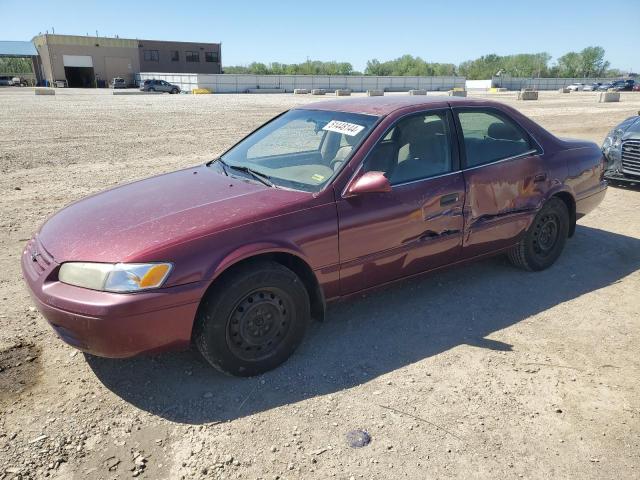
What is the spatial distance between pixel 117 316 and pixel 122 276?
0.21 m

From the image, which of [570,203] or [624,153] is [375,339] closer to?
[570,203]

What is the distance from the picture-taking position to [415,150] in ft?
12.4

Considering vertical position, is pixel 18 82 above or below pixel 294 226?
above

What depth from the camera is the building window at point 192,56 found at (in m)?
79.4

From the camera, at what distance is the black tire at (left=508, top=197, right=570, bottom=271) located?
454 cm

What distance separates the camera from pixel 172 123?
1784 cm

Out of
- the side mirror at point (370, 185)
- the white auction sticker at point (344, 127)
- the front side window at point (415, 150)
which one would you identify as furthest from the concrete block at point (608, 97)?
the side mirror at point (370, 185)

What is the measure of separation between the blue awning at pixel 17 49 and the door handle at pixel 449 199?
80580 millimetres

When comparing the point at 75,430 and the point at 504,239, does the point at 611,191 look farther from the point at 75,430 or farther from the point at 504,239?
the point at 75,430

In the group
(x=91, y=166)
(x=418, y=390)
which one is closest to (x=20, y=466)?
(x=418, y=390)

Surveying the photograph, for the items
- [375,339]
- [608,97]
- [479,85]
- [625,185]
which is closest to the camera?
[375,339]

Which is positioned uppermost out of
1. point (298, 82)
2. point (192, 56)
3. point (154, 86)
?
point (192, 56)

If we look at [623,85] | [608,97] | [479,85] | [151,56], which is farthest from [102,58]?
[623,85]

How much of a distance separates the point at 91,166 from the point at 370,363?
829 centimetres
